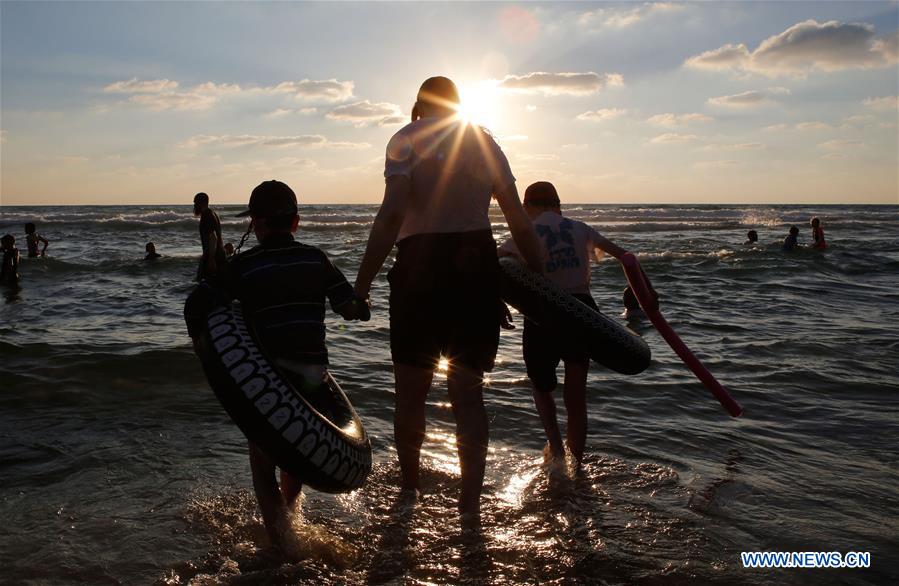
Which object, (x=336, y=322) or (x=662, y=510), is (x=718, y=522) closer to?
(x=662, y=510)

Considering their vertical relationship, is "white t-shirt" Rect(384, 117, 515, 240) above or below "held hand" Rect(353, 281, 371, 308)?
above

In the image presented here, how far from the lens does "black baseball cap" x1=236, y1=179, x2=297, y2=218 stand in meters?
3.36

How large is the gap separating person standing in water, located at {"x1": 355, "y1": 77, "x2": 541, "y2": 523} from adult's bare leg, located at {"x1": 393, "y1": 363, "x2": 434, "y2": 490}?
1 cm

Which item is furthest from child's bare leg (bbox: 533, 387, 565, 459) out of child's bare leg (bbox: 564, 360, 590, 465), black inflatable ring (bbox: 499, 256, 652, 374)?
black inflatable ring (bbox: 499, 256, 652, 374)

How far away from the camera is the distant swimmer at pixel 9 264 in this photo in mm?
15477

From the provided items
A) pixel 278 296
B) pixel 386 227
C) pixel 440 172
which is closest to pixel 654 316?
pixel 440 172

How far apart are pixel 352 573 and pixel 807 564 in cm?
227

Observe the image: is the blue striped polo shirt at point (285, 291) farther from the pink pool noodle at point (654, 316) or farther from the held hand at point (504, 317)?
the pink pool noodle at point (654, 316)

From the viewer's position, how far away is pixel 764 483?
4.64 m

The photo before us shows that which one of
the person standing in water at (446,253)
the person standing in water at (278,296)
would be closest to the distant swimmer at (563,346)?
the person standing in water at (446,253)

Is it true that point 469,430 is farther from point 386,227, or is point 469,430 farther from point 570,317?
point 386,227

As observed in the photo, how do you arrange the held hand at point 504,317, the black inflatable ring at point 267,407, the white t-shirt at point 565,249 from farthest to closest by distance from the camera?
the white t-shirt at point 565,249
the held hand at point 504,317
the black inflatable ring at point 267,407

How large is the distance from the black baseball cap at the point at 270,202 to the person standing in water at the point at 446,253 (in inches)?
17.8

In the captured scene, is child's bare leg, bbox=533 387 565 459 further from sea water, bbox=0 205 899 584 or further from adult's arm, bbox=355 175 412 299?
adult's arm, bbox=355 175 412 299
